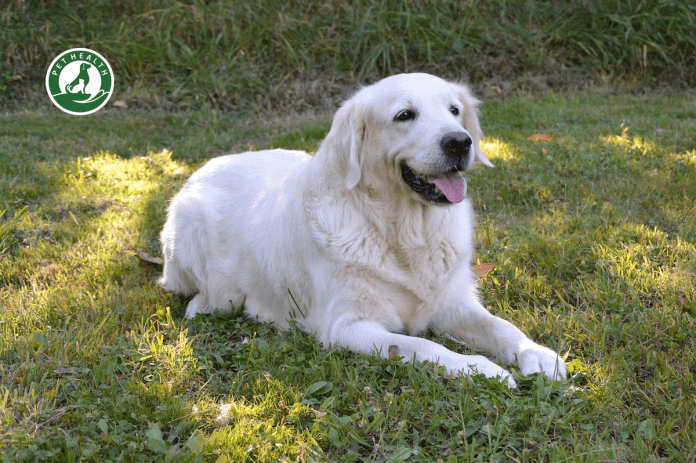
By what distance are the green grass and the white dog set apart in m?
0.17

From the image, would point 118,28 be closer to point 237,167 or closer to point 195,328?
point 237,167

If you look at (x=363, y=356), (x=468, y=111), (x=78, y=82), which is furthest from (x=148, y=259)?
(x=78, y=82)

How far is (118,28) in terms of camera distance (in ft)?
28.8

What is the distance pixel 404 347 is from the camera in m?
2.74

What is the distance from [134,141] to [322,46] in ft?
10.7

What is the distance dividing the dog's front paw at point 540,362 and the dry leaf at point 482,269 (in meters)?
0.91

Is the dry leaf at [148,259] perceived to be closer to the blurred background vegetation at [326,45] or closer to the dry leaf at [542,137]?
the dry leaf at [542,137]

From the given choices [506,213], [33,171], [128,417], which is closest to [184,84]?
[33,171]

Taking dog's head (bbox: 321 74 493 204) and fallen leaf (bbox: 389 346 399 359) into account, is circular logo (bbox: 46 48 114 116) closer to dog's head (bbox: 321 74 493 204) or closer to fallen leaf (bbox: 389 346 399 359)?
dog's head (bbox: 321 74 493 204)

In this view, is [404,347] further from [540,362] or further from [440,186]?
[440,186]

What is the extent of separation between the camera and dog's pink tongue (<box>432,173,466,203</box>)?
2.97 meters

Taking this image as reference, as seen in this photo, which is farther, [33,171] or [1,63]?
[1,63]

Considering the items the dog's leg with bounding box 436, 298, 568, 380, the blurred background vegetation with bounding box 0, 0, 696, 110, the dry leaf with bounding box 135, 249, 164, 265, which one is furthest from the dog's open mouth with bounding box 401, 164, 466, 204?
the blurred background vegetation with bounding box 0, 0, 696, 110

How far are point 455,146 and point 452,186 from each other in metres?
0.21
